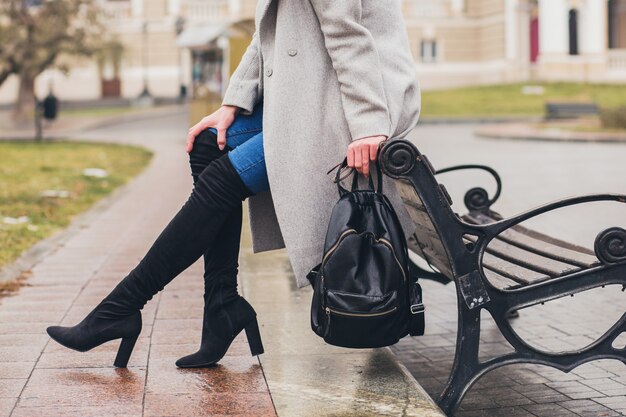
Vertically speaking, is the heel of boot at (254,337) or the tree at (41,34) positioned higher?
the tree at (41,34)

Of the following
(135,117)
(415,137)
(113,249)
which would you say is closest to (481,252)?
(113,249)

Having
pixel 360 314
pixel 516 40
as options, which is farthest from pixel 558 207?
pixel 516 40

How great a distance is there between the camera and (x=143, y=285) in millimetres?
3773

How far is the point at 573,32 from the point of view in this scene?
47.8 meters

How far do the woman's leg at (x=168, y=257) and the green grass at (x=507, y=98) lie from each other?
29440 mm

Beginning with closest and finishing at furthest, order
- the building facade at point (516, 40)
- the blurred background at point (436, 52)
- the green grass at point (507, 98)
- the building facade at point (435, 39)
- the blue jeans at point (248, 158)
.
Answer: the blue jeans at point (248, 158) → the green grass at point (507, 98) → the blurred background at point (436, 52) → the building facade at point (516, 40) → the building facade at point (435, 39)

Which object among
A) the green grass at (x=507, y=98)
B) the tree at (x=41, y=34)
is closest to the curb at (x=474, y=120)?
the green grass at (x=507, y=98)

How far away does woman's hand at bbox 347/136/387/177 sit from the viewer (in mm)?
3482

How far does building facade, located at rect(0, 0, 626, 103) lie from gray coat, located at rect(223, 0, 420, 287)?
4400 cm

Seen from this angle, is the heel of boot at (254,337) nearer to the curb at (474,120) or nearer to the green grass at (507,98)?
the curb at (474,120)

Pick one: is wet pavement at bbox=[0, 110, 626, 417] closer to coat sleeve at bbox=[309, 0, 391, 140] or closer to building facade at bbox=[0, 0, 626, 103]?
coat sleeve at bbox=[309, 0, 391, 140]

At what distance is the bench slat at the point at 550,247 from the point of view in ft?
12.6

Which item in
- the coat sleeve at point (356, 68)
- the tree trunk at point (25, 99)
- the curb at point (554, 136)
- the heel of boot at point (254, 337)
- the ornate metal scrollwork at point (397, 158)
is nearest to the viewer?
the ornate metal scrollwork at point (397, 158)

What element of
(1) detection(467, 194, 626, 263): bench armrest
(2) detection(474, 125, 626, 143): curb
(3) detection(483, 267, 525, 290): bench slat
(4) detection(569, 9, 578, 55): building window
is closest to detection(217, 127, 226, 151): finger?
(1) detection(467, 194, 626, 263): bench armrest
